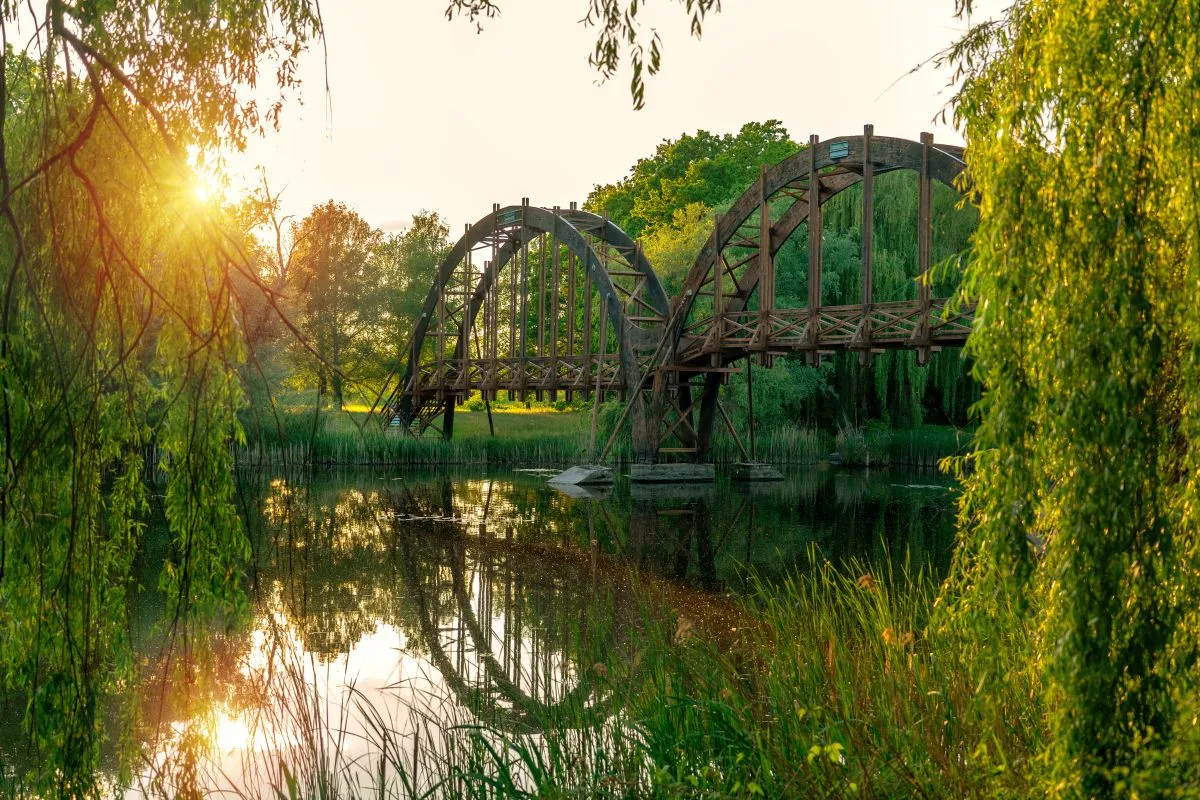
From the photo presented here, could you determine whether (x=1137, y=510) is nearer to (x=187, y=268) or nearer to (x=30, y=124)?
(x=187, y=268)

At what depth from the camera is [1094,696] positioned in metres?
2.70

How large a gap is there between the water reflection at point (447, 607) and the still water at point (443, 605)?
0.04 m

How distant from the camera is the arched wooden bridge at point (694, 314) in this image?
1772 cm

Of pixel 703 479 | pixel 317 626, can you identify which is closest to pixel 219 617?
pixel 317 626

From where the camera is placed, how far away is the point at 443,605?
9.94 meters

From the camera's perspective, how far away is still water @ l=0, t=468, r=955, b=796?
489 cm

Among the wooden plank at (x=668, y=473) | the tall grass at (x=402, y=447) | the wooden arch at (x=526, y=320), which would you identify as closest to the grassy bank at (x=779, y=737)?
the wooden arch at (x=526, y=320)

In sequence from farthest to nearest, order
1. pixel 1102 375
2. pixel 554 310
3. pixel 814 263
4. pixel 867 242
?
pixel 554 310 → pixel 814 263 → pixel 867 242 → pixel 1102 375

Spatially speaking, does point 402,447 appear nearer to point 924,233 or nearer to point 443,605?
point 924,233

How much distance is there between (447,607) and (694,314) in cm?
2051

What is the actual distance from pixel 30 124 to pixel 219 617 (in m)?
6.41

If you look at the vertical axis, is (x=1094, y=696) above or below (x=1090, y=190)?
below

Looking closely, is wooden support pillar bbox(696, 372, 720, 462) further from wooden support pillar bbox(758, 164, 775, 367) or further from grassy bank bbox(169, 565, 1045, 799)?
grassy bank bbox(169, 565, 1045, 799)

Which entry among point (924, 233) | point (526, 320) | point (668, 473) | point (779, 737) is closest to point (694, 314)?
point (526, 320)
